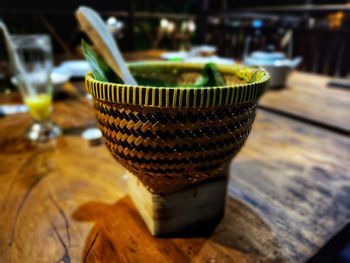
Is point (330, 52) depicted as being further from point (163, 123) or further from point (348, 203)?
point (163, 123)

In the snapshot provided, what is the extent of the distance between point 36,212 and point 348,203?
1.92 ft

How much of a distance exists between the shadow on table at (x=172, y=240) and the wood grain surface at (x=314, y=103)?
1.98 feet

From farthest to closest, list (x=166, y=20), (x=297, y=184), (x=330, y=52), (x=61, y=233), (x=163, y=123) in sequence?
(x=166, y=20) < (x=330, y=52) < (x=297, y=184) < (x=61, y=233) < (x=163, y=123)

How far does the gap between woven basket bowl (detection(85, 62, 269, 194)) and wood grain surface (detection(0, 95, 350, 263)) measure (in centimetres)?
11

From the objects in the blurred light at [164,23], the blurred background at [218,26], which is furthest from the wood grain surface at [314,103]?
the blurred light at [164,23]

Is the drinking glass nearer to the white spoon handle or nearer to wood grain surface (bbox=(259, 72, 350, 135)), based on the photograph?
the white spoon handle

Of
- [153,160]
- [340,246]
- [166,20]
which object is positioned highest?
[166,20]

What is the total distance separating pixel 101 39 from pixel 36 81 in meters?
0.55

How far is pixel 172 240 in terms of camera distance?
16.6 inches

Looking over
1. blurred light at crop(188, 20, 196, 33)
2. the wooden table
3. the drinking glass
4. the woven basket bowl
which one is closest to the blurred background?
blurred light at crop(188, 20, 196, 33)

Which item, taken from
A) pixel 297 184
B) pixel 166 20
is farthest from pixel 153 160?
pixel 166 20

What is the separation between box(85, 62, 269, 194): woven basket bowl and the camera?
1.00 ft

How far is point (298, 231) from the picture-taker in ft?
1.47

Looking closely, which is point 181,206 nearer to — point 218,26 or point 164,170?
point 164,170
